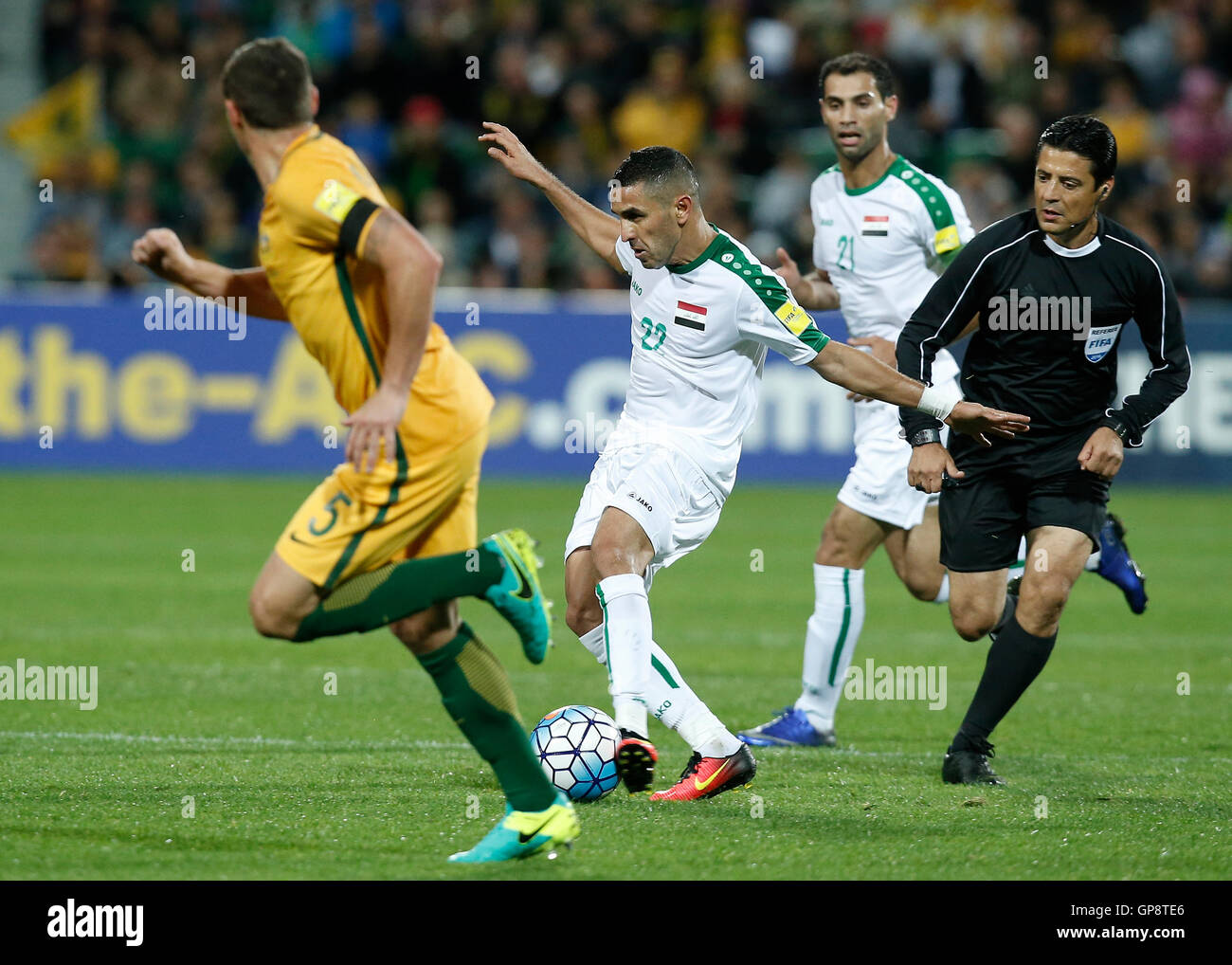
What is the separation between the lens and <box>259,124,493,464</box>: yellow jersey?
443 centimetres

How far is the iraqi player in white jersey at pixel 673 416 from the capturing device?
18.6 feet

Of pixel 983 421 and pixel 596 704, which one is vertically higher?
pixel 983 421

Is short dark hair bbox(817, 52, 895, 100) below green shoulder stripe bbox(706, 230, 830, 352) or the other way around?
the other way around

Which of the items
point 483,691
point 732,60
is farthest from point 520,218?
point 483,691

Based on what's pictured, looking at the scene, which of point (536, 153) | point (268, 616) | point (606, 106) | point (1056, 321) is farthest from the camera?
point (606, 106)

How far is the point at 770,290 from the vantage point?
5.75 m

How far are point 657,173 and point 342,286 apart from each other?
5.12 feet

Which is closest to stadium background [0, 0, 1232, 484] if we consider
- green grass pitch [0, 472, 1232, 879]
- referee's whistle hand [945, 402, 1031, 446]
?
green grass pitch [0, 472, 1232, 879]

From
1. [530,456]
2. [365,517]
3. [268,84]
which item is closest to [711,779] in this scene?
[365,517]

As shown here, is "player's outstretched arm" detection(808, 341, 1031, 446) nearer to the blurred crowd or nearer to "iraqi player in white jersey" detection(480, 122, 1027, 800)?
"iraqi player in white jersey" detection(480, 122, 1027, 800)

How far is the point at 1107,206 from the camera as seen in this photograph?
17.1 m

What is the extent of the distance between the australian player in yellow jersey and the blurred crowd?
12.3 metres
